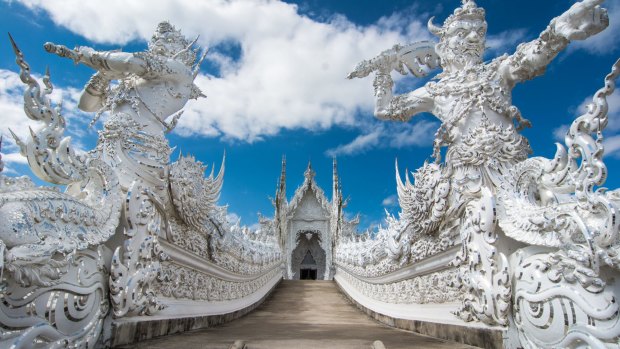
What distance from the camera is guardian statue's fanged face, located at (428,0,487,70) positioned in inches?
158

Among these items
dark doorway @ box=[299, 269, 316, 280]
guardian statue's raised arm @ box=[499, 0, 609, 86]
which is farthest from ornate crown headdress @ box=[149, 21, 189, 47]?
dark doorway @ box=[299, 269, 316, 280]

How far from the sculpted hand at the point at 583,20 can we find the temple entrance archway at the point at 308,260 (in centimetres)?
2055

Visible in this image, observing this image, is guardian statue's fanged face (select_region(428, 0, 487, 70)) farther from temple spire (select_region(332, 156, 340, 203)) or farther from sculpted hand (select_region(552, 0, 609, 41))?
temple spire (select_region(332, 156, 340, 203))

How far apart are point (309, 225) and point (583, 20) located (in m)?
19.6

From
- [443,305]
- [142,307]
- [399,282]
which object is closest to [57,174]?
[142,307]

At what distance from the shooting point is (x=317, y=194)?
22.1 metres

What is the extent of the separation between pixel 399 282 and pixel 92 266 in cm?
381

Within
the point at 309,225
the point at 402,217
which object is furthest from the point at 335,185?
the point at 402,217

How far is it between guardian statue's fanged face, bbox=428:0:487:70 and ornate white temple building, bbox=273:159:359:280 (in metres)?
15.8

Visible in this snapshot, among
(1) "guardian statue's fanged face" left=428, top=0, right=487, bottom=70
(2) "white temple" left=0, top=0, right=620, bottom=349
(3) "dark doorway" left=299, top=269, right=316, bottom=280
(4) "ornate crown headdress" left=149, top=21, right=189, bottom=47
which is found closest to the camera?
(2) "white temple" left=0, top=0, right=620, bottom=349

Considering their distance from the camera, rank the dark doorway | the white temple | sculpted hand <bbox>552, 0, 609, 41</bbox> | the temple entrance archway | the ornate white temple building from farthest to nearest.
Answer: the dark doorway < the temple entrance archway < the ornate white temple building < sculpted hand <bbox>552, 0, 609, 41</bbox> < the white temple

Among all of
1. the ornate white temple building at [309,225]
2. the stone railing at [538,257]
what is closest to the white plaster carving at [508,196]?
the stone railing at [538,257]

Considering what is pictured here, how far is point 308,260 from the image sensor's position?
77.5 feet

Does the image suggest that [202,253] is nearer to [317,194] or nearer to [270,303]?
[270,303]
